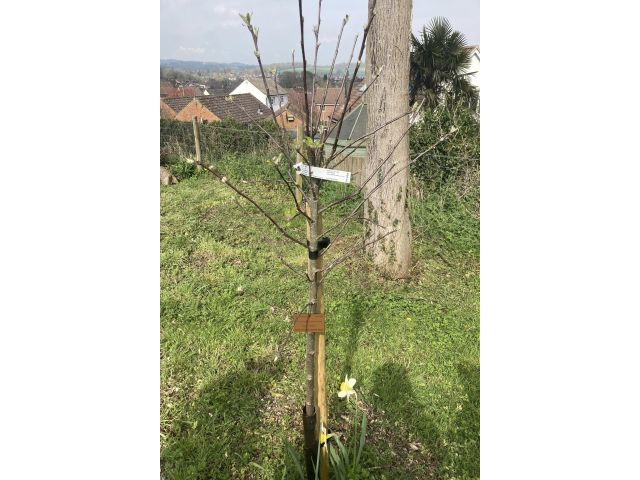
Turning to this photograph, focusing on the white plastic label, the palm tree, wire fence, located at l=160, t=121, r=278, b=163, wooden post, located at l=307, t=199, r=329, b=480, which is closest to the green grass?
wooden post, located at l=307, t=199, r=329, b=480

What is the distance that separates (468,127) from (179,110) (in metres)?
21.2

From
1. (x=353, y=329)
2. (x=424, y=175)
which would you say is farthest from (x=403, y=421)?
(x=424, y=175)

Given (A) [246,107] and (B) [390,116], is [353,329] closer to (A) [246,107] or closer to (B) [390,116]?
(A) [246,107]

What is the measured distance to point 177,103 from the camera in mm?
24109

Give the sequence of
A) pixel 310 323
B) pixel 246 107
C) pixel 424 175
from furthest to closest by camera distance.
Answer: pixel 424 175
pixel 246 107
pixel 310 323

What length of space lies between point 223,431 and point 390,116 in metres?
2.75

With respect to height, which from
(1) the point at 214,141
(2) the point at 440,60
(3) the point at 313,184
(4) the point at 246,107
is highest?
(2) the point at 440,60

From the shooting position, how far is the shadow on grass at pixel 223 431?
76.1 inches

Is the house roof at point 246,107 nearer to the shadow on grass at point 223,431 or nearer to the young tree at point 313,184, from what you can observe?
the young tree at point 313,184

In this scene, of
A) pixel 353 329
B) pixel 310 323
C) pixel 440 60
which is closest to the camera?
pixel 310 323

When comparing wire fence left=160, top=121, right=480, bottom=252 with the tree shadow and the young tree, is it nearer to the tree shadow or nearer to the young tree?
the tree shadow

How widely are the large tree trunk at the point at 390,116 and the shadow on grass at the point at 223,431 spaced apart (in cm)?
176

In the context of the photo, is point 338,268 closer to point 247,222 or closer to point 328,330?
point 328,330

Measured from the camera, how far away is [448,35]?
1299cm
